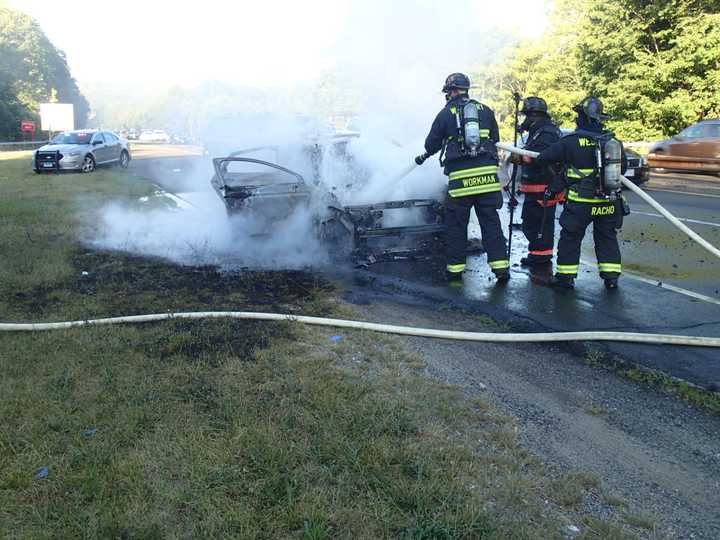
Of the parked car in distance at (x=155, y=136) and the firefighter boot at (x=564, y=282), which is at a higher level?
the parked car in distance at (x=155, y=136)

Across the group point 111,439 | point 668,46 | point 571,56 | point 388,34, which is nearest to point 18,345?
point 111,439

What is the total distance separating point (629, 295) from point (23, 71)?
6277cm

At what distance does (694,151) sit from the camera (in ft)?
55.9

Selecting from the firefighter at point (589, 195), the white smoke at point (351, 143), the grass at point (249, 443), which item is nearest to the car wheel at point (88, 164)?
the white smoke at point (351, 143)

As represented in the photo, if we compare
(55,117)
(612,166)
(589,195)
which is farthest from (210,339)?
(55,117)

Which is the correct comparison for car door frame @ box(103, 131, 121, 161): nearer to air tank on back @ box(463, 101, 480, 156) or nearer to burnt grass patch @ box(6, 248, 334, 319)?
burnt grass patch @ box(6, 248, 334, 319)

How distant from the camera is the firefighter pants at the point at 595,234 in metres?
5.73

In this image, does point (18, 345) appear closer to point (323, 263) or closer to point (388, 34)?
point (323, 263)

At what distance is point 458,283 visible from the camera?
6.07 metres

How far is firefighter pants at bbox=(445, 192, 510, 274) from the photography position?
6.00 meters

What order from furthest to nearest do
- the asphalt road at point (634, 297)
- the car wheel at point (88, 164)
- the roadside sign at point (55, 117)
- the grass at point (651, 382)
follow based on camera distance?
the roadside sign at point (55, 117) < the car wheel at point (88, 164) < the asphalt road at point (634, 297) < the grass at point (651, 382)

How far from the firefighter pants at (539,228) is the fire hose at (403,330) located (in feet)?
8.05

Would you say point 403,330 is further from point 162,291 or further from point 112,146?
point 112,146

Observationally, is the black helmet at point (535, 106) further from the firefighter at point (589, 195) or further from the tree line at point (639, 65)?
the tree line at point (639, 65)
